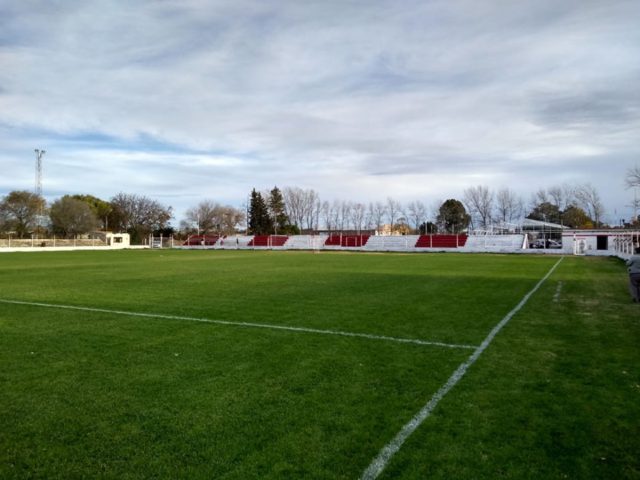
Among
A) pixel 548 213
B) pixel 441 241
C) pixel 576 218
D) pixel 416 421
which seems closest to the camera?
pixel 416 421

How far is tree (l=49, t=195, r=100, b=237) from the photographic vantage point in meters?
83.8

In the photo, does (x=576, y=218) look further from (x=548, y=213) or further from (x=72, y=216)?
(x=72, y=216)

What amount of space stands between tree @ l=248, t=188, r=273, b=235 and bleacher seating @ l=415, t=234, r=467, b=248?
49288 mm

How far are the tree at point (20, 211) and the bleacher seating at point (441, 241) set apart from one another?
6456 centimetres

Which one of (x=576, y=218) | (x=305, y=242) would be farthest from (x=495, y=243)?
(x=576, y=218)

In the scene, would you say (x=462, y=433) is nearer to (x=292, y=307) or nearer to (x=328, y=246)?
(x=292, y=307)

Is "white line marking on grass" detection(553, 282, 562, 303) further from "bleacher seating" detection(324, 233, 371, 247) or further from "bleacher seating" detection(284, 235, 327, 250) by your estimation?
"bleacher seating" detection(324, 233, 371, 247)

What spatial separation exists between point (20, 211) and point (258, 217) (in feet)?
155

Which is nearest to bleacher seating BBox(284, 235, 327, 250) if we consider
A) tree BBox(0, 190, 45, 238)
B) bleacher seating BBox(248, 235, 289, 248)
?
bleacher seating BBox(248, 235, 289, 248)

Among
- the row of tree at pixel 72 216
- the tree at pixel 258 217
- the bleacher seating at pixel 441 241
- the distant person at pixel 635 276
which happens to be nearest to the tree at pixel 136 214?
the row of tree at pixel 72 216

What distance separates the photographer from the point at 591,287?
16.7 metres

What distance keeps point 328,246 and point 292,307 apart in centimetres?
6172

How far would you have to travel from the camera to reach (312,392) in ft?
17.9

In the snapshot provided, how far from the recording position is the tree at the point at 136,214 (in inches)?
3989
